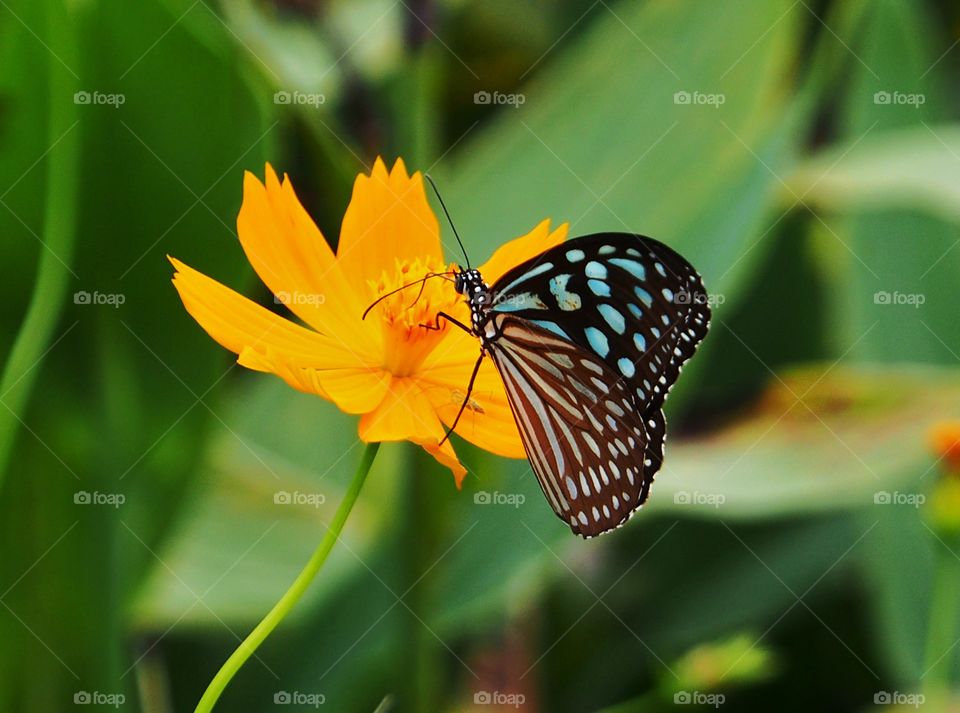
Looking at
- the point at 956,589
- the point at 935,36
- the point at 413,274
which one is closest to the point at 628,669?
the point at 956,589

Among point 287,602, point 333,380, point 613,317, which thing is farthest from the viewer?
point 613,317

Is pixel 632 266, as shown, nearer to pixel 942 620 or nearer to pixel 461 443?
pixel 461 443

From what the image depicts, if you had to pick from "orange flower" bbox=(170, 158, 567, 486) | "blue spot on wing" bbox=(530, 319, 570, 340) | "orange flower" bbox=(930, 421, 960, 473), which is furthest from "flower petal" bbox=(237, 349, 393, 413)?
"orange flower" bbox=(930, 421, 960, 473)

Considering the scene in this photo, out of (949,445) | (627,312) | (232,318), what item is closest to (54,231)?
(232,318)

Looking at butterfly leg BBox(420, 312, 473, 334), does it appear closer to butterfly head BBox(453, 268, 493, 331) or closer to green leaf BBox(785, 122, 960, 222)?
butterfly head BBox(453, 268, 493, 331)

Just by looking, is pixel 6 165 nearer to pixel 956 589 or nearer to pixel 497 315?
pixel 497 315

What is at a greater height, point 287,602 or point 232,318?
point 232,318

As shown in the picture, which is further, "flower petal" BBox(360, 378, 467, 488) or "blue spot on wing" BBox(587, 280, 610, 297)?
"blue spot on wing" BBox(587, 280, 610, 297)
